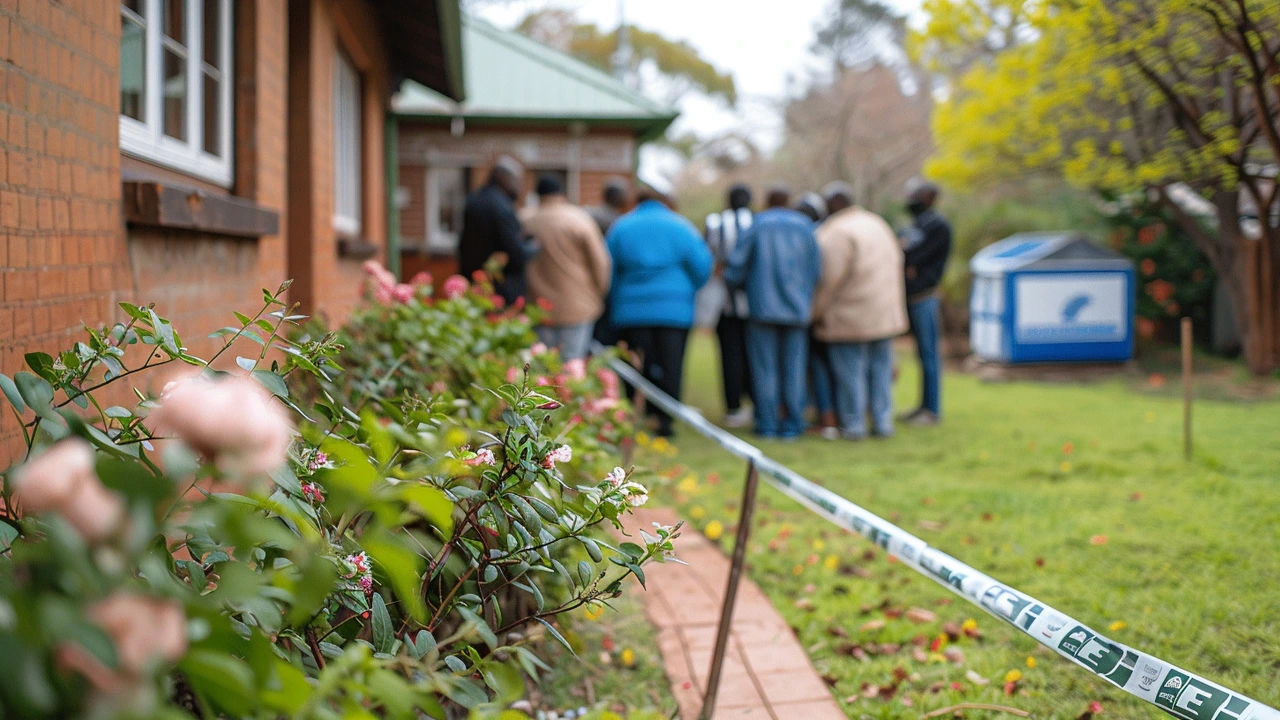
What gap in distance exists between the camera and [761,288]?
26.2 feet

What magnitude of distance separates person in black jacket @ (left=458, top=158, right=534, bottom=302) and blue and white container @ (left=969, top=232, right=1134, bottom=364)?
7077 millimetres

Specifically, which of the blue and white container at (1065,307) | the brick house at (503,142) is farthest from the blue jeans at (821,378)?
the brick house at (503,142)

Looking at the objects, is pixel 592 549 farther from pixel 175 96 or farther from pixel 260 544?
pixel 175 96

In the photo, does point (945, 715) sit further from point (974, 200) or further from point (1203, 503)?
point (974, 200)

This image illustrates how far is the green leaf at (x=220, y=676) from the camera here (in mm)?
837

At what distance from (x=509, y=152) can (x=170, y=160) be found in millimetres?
11179

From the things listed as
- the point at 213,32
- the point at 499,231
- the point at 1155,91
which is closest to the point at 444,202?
the point at 499,231

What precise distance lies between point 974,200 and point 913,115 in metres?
4.00

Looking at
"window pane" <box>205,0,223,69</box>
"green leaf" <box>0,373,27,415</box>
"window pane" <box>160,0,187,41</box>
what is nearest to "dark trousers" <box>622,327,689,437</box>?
"window pane" <box>205,0,223,69</box>

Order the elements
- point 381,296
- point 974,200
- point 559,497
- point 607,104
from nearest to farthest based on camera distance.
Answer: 1. point 559,497
2. point 381,296
3. point 607,104
4. point 974,200

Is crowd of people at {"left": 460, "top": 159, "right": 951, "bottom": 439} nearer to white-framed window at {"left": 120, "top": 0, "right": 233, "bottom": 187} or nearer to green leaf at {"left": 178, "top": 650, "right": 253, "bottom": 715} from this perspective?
white-framed window at {"left": 120, "top": 0, "right": 233, "bottom": 187}

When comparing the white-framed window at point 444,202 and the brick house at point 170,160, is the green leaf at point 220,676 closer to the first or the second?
the brick house at point 170,160

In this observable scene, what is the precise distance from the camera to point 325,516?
1.77m

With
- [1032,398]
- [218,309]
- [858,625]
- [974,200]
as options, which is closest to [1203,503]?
[858,625]
